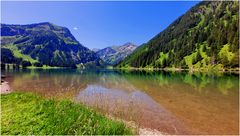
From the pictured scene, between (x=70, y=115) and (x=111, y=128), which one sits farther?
(x=70, y=115)

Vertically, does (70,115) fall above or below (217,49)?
below

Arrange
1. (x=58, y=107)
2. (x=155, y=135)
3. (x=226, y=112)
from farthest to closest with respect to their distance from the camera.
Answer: (x=226, y=112)
(x=58, y=107)
(x=155, y=135)

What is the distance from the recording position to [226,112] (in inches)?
962

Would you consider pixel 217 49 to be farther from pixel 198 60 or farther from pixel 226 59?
pixel 226 59

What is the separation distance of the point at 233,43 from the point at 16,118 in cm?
17840

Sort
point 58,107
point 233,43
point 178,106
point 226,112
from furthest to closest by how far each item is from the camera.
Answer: point 233,43 → point 178,106 → point 226,112 → point 58,107

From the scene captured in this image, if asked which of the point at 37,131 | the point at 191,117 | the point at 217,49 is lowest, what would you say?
the point at 191,117

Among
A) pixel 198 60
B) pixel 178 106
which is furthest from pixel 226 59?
pixel 178 106

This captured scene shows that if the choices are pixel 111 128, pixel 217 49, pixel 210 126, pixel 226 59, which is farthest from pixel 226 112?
pixel 217 49

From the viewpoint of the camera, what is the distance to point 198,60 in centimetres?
19112

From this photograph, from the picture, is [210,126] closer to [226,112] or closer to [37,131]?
[226,112]

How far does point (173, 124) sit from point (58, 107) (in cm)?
1018

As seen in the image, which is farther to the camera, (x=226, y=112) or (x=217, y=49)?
(x=217, y=49)

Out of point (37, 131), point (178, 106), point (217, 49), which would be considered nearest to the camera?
point (37, 131)
